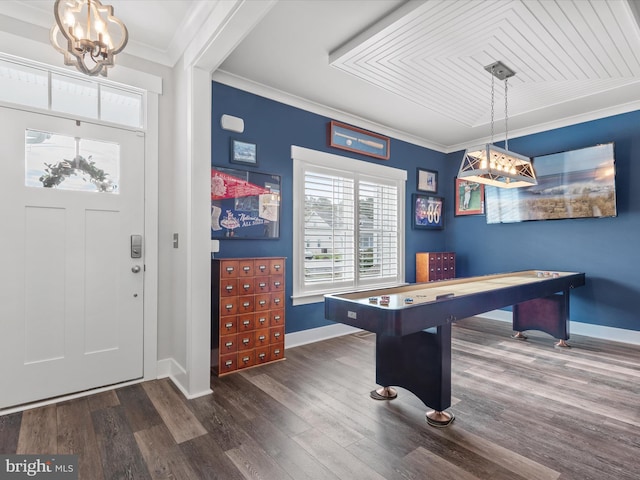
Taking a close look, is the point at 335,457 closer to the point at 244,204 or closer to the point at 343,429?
the point at 343,429

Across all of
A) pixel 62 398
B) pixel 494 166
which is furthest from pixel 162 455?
pixel 494 166

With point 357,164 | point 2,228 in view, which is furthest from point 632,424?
point 2,228

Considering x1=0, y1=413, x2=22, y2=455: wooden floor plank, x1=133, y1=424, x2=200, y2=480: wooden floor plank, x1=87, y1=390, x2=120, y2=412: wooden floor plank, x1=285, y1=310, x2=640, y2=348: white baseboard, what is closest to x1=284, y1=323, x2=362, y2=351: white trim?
x1=285, y1=310, x2=640, y2=348: white baseboard

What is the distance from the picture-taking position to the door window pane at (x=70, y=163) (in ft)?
8.59

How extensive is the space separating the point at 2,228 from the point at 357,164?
12.4 ft

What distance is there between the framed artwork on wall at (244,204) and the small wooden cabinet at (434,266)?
270 cm

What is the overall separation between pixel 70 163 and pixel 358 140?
11.1 feet

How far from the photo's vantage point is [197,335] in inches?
111

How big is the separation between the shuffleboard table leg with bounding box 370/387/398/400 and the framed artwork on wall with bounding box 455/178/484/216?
3.96 m

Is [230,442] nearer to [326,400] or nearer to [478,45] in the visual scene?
[326,400]

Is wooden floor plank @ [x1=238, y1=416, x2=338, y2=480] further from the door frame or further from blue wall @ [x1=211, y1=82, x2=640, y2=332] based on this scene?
blue wall @ [x1=211, y1=82, x2=640, y2=332]

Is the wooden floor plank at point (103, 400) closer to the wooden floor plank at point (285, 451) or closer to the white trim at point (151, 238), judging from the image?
the white trim at point (151, 238)

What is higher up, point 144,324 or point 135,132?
point 135,132

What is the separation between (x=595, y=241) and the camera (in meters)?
4.54
